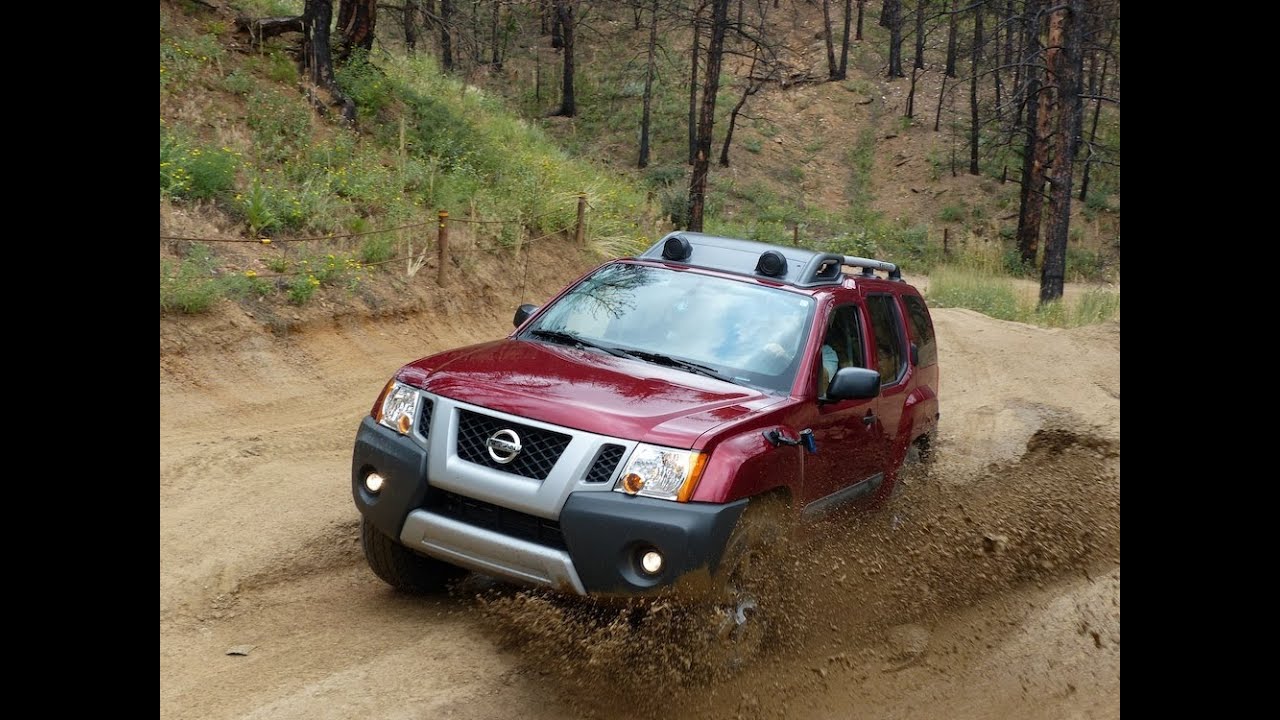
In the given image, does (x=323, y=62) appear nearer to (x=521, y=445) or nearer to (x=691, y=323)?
(x=691, y=323)

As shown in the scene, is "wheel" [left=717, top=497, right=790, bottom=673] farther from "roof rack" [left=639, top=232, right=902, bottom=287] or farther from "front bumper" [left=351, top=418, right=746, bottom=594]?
"roof rack" [left=639, top=232, right=902, bottom=287]

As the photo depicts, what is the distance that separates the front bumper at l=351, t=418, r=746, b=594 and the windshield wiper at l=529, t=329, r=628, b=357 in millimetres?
1277

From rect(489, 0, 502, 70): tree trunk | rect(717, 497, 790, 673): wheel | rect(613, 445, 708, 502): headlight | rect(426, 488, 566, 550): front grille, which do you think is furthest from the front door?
rect(489, 0, 502, 70): tree trunk

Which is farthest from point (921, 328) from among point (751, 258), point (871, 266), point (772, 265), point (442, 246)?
point (442, 246)

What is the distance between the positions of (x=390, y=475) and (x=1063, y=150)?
18316 mm

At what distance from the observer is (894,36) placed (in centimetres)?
5394

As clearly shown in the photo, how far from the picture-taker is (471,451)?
4.83m

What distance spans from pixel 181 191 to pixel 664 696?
979cm

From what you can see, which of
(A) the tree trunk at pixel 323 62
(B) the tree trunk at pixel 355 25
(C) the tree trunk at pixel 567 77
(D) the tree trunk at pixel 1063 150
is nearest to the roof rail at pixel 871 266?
(A) the tree trunk at pixel 323 62

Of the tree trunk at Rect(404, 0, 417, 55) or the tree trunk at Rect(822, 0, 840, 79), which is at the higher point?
the tree trunk at Rect(822, 0, 840, 79)

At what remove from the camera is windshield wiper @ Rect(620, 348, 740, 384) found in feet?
18.3

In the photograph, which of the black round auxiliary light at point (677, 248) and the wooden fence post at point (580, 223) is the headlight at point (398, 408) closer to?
the black round auxiliary light at point (677, 248)
